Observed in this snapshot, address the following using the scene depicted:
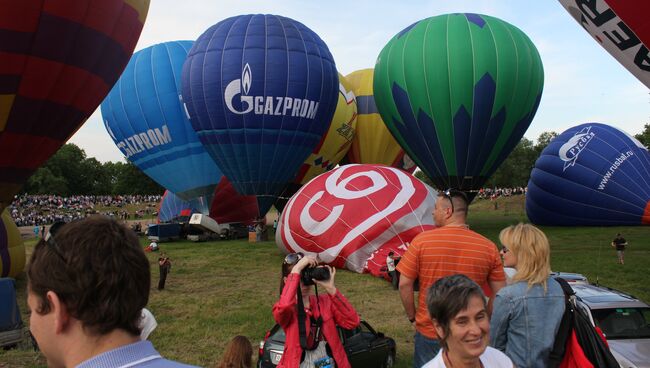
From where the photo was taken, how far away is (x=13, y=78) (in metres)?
9.97

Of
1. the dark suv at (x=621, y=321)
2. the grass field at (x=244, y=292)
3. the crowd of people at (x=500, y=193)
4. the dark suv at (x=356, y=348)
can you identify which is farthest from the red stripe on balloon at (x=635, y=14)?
the crowd of people at (x=500, y=193)

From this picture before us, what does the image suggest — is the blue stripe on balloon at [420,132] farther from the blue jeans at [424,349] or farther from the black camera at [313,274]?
the black camera at [313,274]

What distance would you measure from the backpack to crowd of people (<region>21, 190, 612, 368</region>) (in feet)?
0.15

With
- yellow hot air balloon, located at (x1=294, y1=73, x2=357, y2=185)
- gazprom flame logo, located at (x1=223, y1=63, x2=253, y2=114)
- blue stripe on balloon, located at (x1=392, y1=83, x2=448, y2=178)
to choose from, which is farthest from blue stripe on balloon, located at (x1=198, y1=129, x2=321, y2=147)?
yellow hot air balloon, located at (x1=294, y1=73, x2=357, y2=185)

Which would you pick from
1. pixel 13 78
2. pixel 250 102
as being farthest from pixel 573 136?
pixel 13 78

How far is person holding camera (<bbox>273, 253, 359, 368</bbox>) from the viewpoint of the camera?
355 cm

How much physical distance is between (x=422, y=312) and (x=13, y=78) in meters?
9.41

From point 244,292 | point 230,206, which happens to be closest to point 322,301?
point 244,292

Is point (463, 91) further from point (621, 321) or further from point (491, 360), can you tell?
point (491, 360)

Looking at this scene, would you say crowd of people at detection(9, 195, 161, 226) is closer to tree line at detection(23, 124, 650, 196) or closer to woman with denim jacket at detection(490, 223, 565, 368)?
tree line at detection(23, 124, 650, 196)

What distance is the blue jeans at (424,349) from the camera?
365 centimetres

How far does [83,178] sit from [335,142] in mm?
69865

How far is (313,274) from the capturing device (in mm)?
3660

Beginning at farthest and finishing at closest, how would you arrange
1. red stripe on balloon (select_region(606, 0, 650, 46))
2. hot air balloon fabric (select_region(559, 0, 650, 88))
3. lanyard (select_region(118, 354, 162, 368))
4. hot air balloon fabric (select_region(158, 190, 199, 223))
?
hot air balloon fabric (select_region(158, 190, 199, 223)), hot air balloon fabric (select_region(559, 0, 650, 88)), red stripe on balloon (select_region(606, 0, 650, 46)), lanyard (select_region(118, 354, 162, 368))
